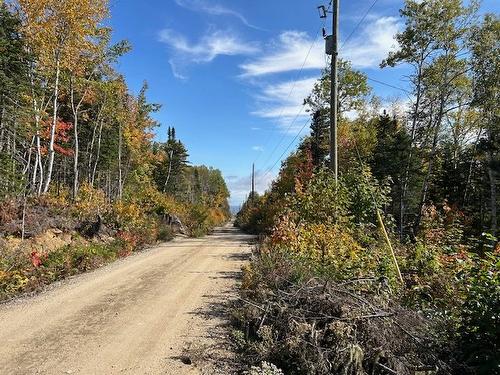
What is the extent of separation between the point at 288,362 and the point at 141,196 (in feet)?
72.4

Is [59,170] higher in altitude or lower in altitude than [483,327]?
higher

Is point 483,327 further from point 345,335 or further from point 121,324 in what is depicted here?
point 121,324

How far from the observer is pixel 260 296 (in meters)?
7.43

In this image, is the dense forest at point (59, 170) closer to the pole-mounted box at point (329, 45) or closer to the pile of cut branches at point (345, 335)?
the pile of cut branches at point (345, 335)

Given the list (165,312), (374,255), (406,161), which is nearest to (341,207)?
(374,255)

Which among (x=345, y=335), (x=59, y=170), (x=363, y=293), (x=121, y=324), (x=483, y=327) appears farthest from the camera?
(x=59, y=170)

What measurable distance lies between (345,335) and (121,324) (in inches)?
160

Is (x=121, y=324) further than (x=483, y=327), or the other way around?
(x=121, y=324)

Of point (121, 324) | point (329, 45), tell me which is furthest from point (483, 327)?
point (329, 45)

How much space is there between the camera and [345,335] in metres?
4.90

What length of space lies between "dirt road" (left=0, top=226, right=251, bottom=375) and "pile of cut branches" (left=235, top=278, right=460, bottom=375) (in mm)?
909

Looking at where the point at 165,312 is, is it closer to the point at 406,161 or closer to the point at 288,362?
the point at 288,362

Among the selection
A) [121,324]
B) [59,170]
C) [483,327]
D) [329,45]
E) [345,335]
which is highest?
[329,45]

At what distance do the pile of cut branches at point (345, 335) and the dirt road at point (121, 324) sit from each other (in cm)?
91
